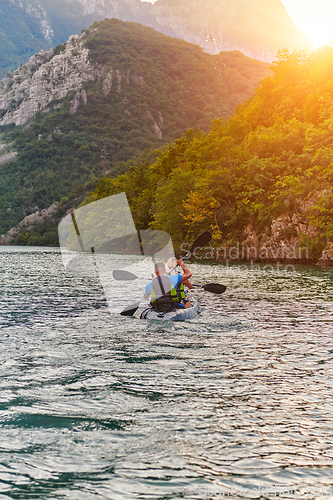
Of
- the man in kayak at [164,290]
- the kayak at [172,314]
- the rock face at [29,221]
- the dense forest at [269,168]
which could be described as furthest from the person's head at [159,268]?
the rock face at [29,221]

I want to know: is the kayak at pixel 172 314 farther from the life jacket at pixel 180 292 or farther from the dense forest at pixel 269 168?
the dense forest at pixel 269 168

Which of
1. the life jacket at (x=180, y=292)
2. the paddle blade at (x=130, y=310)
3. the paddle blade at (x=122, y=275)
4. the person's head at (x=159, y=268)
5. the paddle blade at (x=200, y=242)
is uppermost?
the paddle blade at (x=200, y=242)

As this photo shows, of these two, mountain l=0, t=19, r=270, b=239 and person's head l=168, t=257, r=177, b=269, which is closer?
person's head l=168, t=257, r=177, b=269

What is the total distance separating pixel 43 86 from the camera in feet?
607

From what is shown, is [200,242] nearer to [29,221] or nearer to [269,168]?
[269,168]

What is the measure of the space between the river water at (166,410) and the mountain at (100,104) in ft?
461

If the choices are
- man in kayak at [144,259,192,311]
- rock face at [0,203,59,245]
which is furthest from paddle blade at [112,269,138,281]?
rock face at [0,203,59,245]

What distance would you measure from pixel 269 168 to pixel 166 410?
46.7 metres

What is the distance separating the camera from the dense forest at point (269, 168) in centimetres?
4375

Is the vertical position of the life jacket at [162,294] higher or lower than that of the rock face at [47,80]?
lower

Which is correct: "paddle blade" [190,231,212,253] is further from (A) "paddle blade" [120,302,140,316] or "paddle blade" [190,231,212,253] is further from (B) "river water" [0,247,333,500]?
(B) "river water" [0,247,333,500]

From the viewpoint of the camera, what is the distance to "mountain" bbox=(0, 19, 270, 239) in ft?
519

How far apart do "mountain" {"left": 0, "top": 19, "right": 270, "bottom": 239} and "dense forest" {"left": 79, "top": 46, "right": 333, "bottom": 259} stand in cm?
8974

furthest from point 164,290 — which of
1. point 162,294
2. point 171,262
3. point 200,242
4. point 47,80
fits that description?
point 47,80
